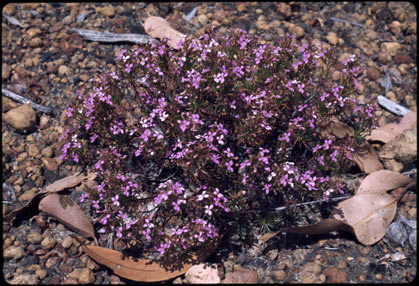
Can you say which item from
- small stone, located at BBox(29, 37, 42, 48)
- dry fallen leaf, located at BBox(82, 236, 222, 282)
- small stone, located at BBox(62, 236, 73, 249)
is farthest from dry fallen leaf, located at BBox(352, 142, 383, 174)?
small stone, located at BBox(29, 37, 42, 48)

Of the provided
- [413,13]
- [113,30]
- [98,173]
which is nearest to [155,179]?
[98,173]

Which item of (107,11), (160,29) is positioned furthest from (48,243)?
(107,11)

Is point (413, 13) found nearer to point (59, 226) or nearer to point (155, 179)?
point (155, 179)

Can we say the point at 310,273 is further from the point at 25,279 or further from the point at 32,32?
the point at 32,32

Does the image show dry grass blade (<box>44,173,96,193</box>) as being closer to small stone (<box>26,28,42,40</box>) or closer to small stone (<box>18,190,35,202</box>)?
small stone (<box>18,190,35,202</box>)

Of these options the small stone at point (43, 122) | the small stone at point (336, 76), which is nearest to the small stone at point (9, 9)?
the small stone at point (43, 122)

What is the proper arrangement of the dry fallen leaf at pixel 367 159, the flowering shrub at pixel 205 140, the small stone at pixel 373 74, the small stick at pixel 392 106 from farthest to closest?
the small stone at pixel 373 74 → the small stick at pixel 392 106 → the dry fallen leaf at pixel 367 159 → the flowering shrub at pixel 205 140

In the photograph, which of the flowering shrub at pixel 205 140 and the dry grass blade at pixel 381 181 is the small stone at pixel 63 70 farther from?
the dry grass blade at pixel 381 181
